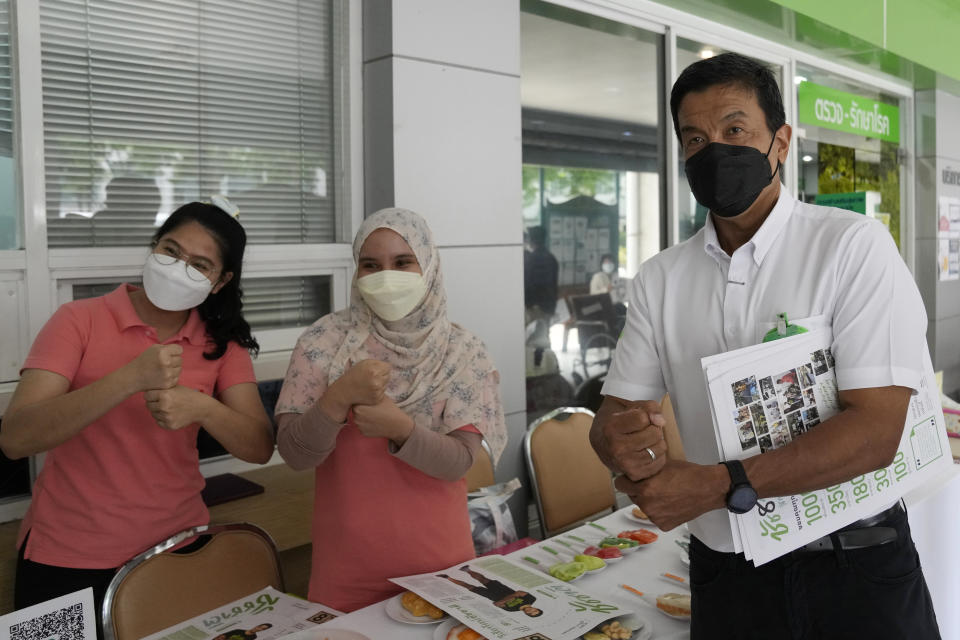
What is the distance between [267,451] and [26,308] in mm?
953

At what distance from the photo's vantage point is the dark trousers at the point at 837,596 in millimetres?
1244

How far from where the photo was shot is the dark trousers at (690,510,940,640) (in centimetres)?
124

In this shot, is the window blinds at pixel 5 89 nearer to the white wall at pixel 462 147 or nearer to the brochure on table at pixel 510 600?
the white wall at pixel 462 147

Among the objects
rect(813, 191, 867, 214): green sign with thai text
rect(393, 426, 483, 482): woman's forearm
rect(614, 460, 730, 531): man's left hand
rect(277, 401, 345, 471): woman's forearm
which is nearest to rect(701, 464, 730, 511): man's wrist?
rect(614, 460, 730, 531): man's left hand

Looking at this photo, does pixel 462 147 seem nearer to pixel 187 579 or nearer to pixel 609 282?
pixel 609 282

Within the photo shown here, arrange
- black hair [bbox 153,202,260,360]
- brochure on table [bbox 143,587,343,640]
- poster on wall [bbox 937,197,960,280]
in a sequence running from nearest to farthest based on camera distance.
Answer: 1. brochure on table [bbox 143,587,343,640]
2. black hair [bbox 153,202,260,360]
3. poster on wall [bbox 937,197,960,280]

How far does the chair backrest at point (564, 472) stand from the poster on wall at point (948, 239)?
4.87m

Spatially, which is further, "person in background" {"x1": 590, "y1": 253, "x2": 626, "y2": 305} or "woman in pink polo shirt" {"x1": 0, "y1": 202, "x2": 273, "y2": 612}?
"person in background" {"x1": 590, "y1": 253, "x2": 626, "y2": 305}

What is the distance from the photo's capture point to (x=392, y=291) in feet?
6.10

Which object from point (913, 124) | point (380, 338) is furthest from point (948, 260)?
point (380, 338)

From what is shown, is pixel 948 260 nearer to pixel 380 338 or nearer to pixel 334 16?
pixel 334 16

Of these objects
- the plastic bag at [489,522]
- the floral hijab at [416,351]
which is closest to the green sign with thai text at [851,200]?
the plastic bag at [489,522]

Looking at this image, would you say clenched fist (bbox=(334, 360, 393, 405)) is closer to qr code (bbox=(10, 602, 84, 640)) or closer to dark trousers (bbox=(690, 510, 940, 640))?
qr code (bbox=(10, 602, 84, 640))

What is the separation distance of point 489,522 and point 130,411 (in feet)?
3.93
